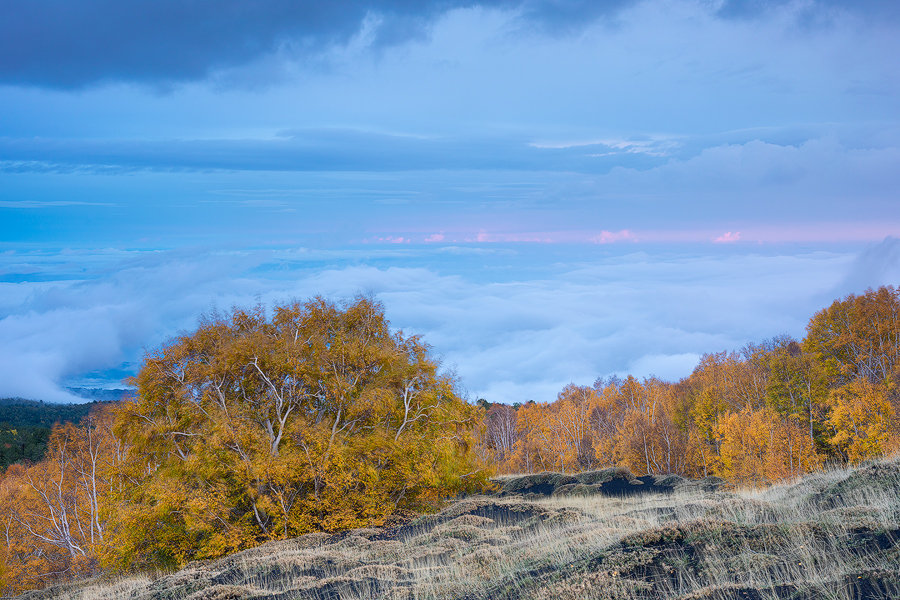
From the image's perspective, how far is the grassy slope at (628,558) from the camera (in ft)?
28.1

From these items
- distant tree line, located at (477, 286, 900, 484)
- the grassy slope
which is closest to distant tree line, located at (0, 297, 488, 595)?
the grassy slope

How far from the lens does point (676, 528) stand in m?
11.1

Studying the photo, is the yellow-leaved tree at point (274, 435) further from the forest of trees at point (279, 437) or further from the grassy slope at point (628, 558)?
the grassy slope at point (628, 558)

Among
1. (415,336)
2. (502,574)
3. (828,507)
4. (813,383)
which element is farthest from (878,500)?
(813,383)

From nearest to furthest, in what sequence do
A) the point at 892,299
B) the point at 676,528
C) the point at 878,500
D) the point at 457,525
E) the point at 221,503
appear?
the point at 676,528
the point at 878,500
the point at 457,525
the point at 221,503
the point at 892,299

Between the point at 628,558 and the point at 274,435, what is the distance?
717 inches

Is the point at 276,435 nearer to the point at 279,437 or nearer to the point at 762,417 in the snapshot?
the point at 279,437

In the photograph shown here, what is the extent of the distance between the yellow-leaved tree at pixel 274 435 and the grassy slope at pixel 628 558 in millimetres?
3815

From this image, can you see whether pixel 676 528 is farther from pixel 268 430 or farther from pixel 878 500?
pixel 268 430

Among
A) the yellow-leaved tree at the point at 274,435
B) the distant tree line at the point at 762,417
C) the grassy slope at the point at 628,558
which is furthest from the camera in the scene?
the distant tree line at the point at 762,417

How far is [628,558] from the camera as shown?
395 inches

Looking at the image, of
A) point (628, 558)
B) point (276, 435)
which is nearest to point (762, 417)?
point (276, 435)

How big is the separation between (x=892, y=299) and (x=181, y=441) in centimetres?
7204

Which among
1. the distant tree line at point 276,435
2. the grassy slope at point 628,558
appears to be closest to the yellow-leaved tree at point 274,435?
the distant tree line at point 276,435
